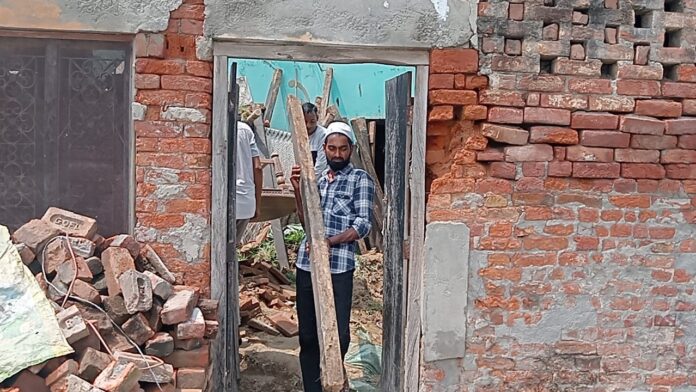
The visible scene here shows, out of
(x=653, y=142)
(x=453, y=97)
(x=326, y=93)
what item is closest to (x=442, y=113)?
(x=453, y=97)

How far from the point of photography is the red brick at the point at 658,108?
163 inches

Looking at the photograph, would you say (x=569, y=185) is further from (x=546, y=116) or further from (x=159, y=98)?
(x=159, y=98)

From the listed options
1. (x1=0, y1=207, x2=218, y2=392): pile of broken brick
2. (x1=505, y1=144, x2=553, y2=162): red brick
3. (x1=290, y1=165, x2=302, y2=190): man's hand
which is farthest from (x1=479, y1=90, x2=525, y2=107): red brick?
(x1=0, y1=207, x2=218, y2=392): pile of broken brick

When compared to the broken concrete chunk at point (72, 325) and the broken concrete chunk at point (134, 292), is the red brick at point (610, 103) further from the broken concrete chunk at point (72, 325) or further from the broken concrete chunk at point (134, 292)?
the broken concrete chunk at point (72, 325)

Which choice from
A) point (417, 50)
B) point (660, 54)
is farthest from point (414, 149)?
point (660, 54)

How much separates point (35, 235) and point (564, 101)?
295 cm

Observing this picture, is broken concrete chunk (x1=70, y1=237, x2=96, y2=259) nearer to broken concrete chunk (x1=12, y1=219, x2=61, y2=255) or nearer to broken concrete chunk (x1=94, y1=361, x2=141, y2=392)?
broken concrete chunk (x1=12, y1=219, x2=61, y2=255)

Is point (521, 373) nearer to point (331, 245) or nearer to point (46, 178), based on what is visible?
point (331, 245)

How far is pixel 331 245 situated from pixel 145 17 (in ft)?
5.51

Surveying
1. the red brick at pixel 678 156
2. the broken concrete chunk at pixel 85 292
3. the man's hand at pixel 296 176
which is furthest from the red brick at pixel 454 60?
the broken concrete chunk at pixel 85 292

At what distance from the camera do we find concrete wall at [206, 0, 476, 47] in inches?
152

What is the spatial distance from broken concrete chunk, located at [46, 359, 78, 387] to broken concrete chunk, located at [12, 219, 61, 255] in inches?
28.7

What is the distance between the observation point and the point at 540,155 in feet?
13.4

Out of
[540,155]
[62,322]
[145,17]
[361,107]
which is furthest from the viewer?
[361,107]
